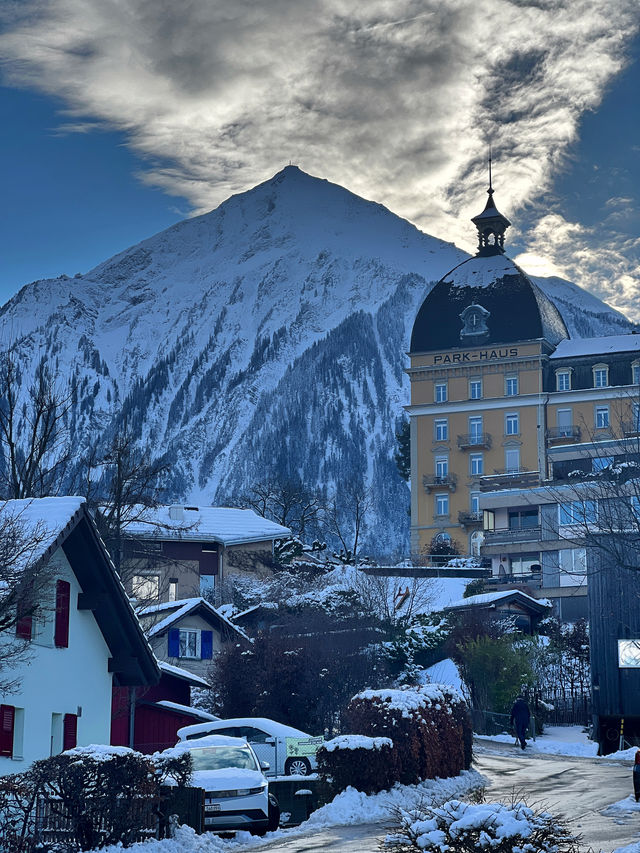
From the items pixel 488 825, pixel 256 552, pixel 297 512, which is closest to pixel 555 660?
pixel 256 552

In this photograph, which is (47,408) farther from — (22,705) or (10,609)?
(10,609)

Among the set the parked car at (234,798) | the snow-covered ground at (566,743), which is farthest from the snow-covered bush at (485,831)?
the snow-covered ground at (566,743)

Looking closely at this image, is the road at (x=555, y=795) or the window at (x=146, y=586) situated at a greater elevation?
the window at (x=146, y=586)

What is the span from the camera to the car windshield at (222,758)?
25.5 m

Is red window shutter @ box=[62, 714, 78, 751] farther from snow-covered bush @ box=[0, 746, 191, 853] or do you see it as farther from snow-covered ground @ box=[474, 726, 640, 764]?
snow-covered ground @ box=[474, 726, 640, 764]

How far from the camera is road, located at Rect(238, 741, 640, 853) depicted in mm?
19516

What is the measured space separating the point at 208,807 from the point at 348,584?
1611 inches

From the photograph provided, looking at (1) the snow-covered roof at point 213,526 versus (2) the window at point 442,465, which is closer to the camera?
(1) the snow-covered roof at point 213,526

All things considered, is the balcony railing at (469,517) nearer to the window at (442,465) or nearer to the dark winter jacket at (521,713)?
the window at (442,465)

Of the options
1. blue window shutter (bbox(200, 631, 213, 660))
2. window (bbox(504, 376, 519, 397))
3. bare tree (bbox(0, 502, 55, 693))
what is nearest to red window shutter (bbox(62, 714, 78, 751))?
bare tree (bbox(0, 502, 55, 693))

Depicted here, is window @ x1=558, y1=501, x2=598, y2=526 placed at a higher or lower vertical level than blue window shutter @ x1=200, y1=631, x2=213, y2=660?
higher

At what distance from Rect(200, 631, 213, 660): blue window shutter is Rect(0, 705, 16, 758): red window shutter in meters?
25.9

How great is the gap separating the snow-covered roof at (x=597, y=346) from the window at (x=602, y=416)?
455 cm

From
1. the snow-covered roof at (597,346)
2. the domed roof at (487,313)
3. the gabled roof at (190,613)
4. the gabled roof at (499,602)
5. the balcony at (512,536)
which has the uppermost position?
the domed roof at (487,313)
